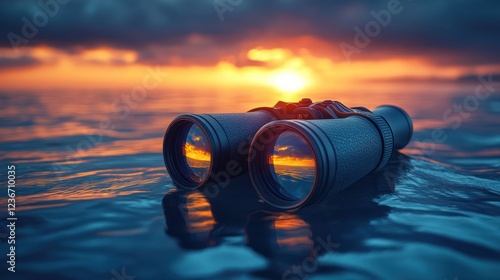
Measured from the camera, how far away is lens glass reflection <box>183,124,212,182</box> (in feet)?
13.1

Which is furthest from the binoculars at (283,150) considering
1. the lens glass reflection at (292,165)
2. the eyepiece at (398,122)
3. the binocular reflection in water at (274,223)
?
the eyepiece at (398,122)

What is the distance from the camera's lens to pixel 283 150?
347 centimetres

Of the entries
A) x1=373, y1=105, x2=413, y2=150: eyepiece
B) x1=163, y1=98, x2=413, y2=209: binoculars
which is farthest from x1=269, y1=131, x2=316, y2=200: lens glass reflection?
x1=373, y1=105, x2=413, y2=150: eyepiece

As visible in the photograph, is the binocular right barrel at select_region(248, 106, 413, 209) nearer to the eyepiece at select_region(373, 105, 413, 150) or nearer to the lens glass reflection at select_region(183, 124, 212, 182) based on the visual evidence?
the lens glass reflection at select_region(183, 124, 212, 182)

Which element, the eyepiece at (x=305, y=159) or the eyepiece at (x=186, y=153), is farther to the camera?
the eyepiece at (x=186, y=153)

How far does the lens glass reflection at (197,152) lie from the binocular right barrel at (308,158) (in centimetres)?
77

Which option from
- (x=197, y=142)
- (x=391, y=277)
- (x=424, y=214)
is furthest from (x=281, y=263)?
(x=197, y=142)

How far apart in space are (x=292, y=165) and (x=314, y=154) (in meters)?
0.65

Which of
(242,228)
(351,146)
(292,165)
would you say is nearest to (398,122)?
(351,146)

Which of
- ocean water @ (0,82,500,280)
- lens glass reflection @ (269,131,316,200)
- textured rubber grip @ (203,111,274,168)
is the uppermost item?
textured rubber grip @ (203,111,274,168)

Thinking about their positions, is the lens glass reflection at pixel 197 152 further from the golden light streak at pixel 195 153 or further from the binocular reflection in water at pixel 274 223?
the binocular reflection in water at pixel 274 223

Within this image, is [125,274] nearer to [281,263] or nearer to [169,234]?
[169,234]

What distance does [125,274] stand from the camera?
7.60 ft

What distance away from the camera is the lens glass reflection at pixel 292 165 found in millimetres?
3314
